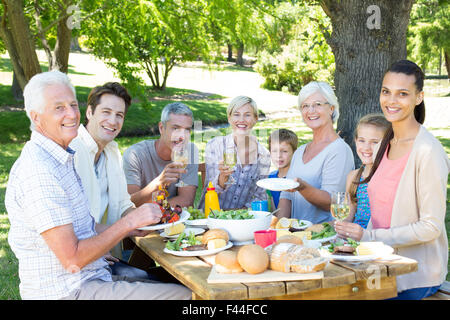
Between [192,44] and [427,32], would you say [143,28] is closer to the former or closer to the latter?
[192,44]

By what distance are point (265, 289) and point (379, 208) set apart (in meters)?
1.25

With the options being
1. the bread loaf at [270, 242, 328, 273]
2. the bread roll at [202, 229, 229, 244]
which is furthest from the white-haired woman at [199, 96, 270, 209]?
the bread loaf at [270, 242, 328, 273]

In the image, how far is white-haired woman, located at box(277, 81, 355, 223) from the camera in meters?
3.97

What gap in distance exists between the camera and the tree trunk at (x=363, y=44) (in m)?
5.78

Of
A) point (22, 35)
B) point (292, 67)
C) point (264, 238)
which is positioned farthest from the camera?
point (292, 67)

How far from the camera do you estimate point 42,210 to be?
7.89ft

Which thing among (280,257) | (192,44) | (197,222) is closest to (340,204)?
(280,257)

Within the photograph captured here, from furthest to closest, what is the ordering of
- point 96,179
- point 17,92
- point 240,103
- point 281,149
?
point 17,92 < point 281,149 < point 240,103 < point 96,179

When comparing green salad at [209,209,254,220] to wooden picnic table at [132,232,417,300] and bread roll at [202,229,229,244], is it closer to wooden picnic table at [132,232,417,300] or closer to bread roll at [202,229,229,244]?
bread roll at [202,229,229,244]

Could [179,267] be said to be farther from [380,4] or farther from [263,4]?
[263,4]

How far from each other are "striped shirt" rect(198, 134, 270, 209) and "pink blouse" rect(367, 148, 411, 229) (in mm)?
1563

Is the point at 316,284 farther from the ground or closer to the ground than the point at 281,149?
closer to the ground

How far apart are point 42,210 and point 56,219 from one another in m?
0.08

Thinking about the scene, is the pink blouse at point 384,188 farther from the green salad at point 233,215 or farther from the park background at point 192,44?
the park background at point 192,44
